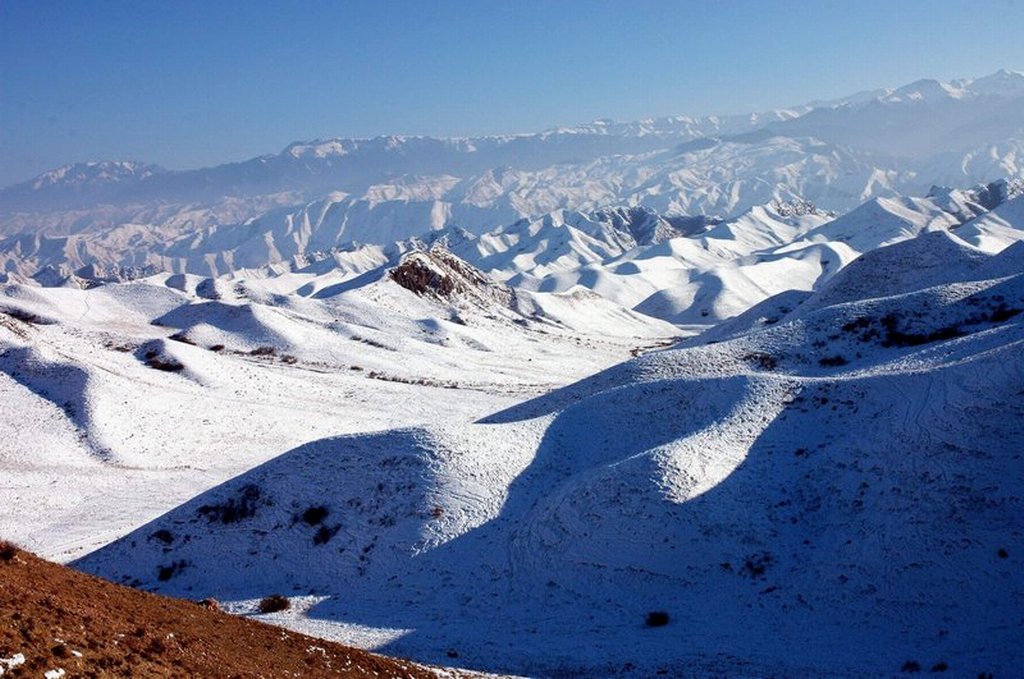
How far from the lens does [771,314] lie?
84188mm

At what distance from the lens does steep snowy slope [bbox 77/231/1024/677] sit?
2352 cm

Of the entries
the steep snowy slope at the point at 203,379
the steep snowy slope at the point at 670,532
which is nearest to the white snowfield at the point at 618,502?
the steep snowy slope at the point at 670,532

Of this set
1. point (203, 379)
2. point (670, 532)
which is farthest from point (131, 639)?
point (203, 379)

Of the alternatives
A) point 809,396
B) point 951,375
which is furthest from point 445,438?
point 951,375

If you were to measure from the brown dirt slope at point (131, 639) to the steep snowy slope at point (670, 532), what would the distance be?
637cm

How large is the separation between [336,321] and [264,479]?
5735cm

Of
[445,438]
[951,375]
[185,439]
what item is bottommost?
[185,439]

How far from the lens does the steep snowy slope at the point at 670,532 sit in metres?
23.5

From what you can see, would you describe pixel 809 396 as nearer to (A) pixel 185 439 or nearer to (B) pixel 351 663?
(B) pixel 351 663

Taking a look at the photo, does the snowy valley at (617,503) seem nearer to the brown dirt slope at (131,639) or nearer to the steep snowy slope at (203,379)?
the steep snowy slope at (203,379)

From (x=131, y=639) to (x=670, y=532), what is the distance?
62.5 ft

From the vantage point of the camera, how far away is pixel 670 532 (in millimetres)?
28359

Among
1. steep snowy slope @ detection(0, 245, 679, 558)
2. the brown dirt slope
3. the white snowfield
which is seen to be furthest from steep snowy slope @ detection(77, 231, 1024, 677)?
steep snowy slope @ detection(0, 245, 679, 558)

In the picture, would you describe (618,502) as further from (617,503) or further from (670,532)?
(670,532)
